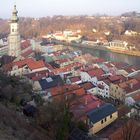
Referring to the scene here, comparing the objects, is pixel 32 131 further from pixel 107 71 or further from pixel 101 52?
pixel 101 52

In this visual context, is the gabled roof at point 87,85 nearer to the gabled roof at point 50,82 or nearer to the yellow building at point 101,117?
the gabled roof at point 50,82

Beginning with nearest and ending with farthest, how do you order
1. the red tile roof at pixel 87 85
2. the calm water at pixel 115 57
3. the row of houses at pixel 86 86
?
1. the row of houses at pixel 86 86
2. the red tile roof at pixel 87 85
3. the calm water at pixel 115 57

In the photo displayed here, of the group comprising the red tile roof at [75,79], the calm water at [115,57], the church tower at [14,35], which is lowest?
the calm water at [115,57]

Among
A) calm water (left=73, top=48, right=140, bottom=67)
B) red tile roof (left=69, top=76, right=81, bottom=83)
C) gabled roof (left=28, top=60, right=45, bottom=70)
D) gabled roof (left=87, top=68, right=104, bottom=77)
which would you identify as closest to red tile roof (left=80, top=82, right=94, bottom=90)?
red tile roof (left=69, top=76, right=81, bottom=83)

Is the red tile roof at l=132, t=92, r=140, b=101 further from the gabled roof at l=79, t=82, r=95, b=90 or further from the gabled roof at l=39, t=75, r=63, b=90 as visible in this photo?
the gabled roof at l=39, t=75, r=63, b=90

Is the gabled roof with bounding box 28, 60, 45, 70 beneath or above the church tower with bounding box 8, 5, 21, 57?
beneath

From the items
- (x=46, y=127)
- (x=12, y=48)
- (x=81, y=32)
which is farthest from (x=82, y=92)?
(x=81, y=32)

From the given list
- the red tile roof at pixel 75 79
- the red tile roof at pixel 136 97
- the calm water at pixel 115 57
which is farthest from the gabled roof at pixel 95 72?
the calm water at pixel 115 57

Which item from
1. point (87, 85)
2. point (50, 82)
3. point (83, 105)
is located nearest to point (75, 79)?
point (87, 85)

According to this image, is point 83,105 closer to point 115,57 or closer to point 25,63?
point 25,63
